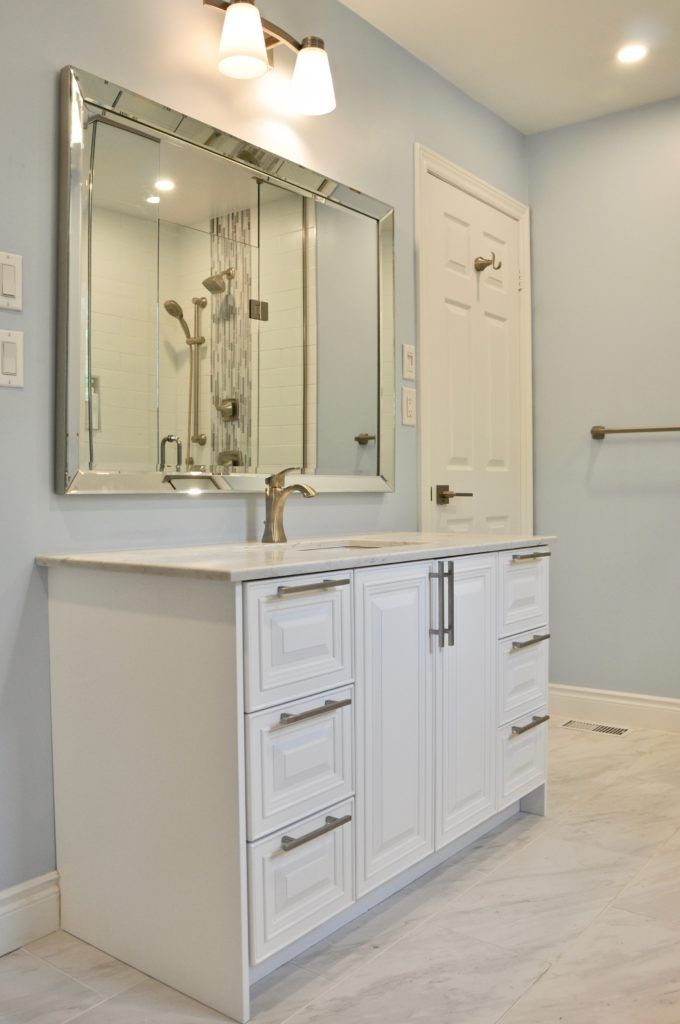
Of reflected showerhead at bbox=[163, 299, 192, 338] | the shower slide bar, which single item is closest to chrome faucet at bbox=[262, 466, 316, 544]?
reflected showerhead at bbox=[163, 299, 192, 338]

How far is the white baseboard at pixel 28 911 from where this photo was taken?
1699mm

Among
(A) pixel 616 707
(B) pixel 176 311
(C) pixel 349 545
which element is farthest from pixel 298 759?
(A) pixel 616 707

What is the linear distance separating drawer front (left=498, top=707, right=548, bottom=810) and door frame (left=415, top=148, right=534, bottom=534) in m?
0.84

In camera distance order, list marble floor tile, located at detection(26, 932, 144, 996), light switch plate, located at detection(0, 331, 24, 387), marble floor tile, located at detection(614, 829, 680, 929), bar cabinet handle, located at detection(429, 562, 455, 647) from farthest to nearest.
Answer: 1. bar cabinet handle, located at detection(429, 562, 455, 647)
2. marble floor tile, located at detection(614, 829, 680, 929)
3. light switch plate, located at detection(0, 331, 24, 387)
4. marble floor tile, located at detection(26, 932, 144, 996)

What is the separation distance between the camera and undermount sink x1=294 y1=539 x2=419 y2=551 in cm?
220

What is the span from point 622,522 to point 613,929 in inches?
74.5

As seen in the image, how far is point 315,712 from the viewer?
158 centimetres

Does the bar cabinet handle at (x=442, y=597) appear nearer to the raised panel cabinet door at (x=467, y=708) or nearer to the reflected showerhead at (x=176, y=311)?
the raised panel cabinet door at (x=467, y=708)

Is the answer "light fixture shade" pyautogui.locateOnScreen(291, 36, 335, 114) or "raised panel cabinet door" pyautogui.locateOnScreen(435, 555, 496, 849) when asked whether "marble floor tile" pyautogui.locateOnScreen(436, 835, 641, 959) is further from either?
"light fixture shade" pyautogui.locateOnScreen(291, 36, 335, 114)

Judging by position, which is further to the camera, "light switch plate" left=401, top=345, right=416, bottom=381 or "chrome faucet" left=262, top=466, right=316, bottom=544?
"light switch plate" left=401, top=345, right=416, bottom=381

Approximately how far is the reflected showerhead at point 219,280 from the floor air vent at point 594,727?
2.18 metres

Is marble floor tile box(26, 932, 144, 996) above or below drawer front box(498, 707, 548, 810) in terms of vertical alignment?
below

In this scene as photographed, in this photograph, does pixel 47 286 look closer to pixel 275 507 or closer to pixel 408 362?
pixel 275 507

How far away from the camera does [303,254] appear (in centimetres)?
241
